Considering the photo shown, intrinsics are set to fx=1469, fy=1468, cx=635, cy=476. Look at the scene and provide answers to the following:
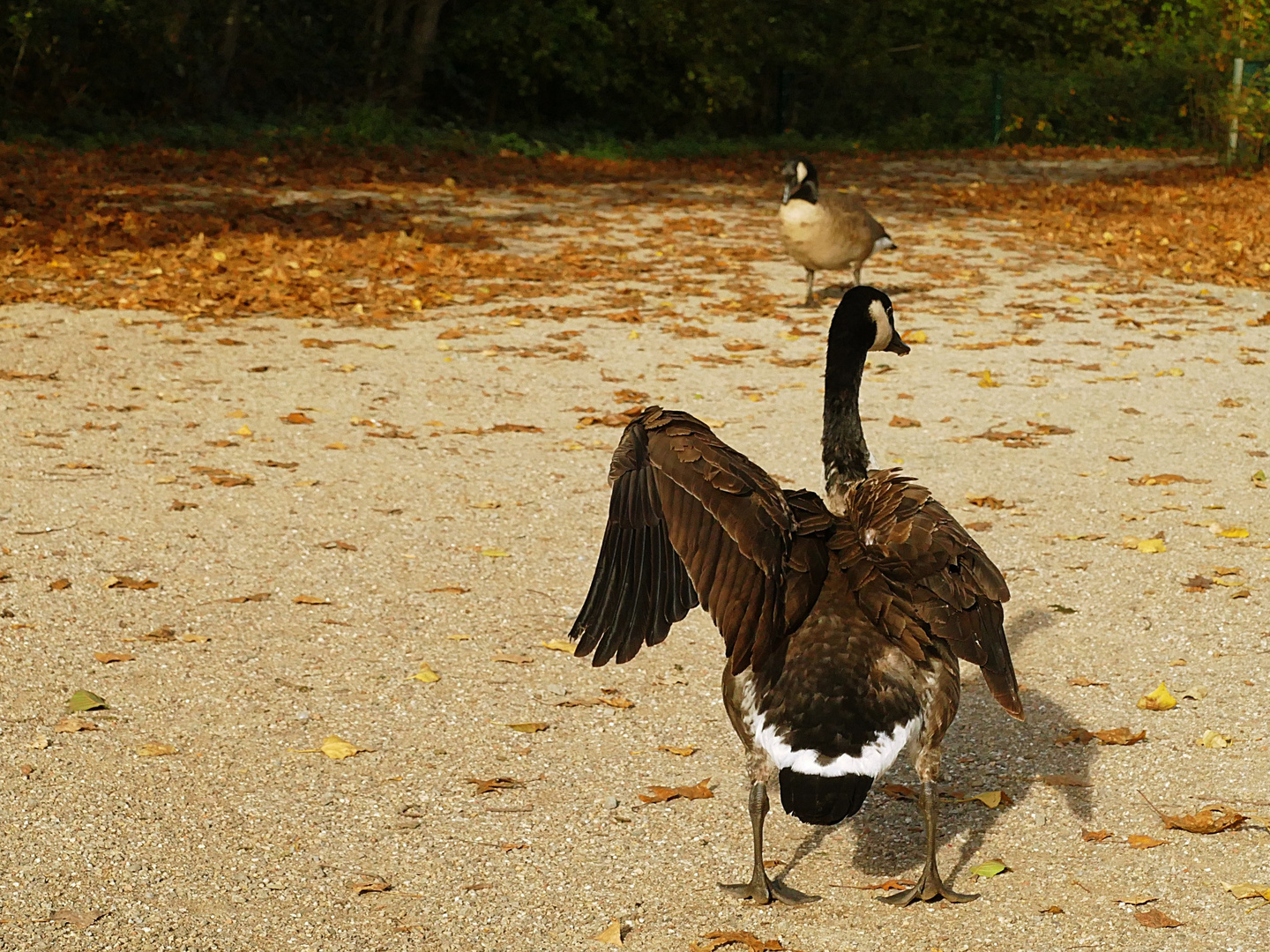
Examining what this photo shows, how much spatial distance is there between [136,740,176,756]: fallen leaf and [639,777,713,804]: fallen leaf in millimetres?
1598

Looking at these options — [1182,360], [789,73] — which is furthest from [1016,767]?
[789,73]

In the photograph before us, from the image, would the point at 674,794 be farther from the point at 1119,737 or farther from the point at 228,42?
the point at 228,42

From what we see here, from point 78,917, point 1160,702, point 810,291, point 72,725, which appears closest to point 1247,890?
point 1160,702

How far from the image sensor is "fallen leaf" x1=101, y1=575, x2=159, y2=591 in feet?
20.9

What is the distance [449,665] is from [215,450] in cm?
339

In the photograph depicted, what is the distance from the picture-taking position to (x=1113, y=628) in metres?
6.08

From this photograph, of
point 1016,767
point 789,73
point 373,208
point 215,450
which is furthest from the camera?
point 789,73

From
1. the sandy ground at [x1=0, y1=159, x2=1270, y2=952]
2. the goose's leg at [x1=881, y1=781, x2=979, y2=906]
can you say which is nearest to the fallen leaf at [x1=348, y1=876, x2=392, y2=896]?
the sandy ground at [x1=0, y1=159, x2=1270, y2=952]

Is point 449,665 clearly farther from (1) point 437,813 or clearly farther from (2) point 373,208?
(2) point 373,208

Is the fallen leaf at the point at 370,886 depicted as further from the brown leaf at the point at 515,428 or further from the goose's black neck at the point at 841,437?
the brown leaf at the point at 515,428

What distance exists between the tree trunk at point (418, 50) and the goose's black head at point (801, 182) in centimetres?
1707

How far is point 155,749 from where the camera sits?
4930mm

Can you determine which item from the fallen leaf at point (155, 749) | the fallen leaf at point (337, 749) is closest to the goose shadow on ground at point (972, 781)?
the fallen leaf at point (337, 749)

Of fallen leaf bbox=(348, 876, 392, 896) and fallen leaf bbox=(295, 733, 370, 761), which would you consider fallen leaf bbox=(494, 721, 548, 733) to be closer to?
fallen leaf bbox=(295, 733, 370, 761)
